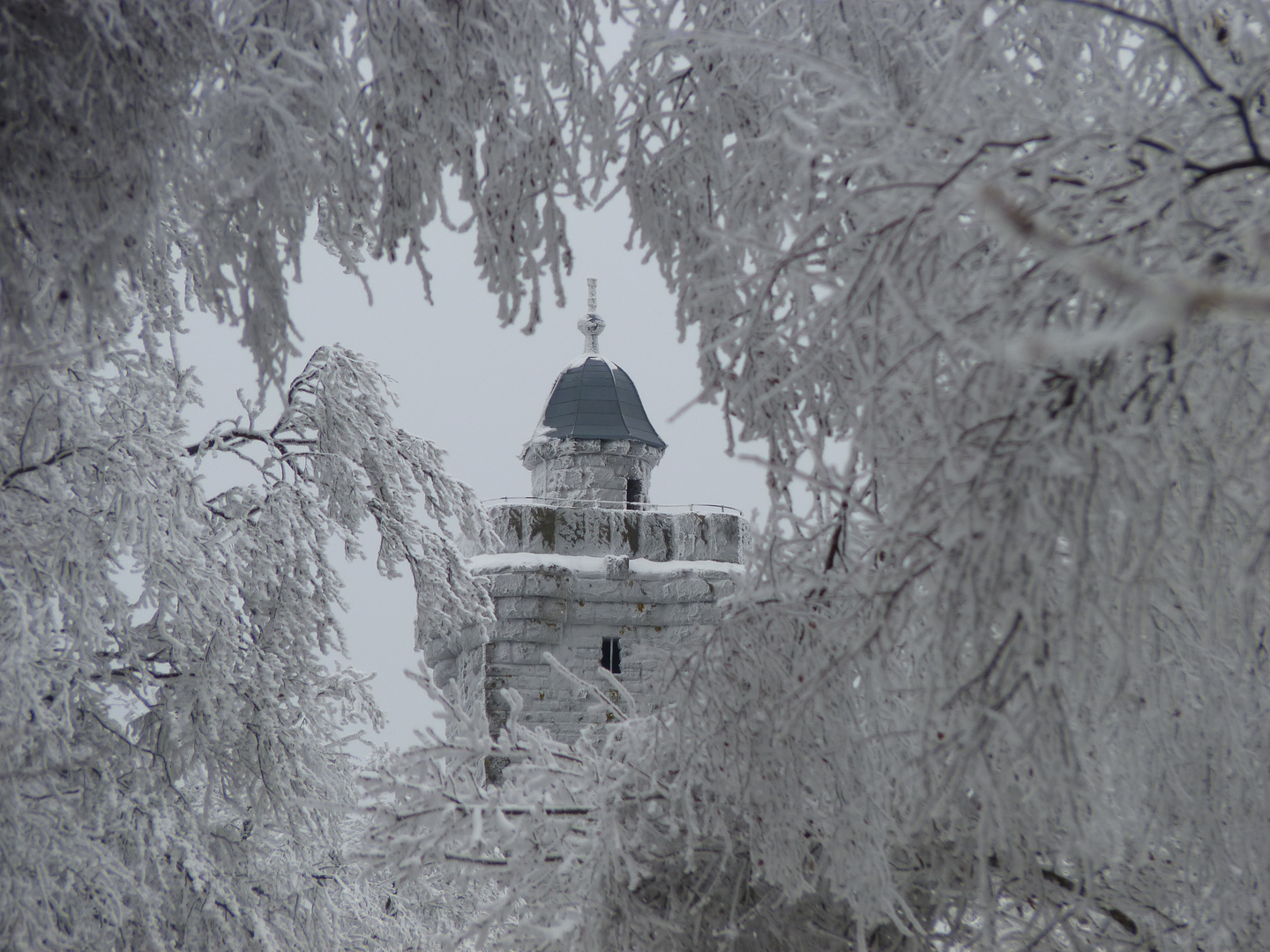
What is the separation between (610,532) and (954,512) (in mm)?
10510

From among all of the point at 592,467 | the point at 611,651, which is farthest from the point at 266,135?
the point at 592,467

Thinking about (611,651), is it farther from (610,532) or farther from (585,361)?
(585,361)

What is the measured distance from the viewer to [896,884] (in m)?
2.84

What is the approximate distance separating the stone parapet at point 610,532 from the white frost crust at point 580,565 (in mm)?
132

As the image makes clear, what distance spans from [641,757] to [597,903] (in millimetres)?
447

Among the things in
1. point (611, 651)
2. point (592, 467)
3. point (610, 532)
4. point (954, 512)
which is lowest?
point (611, 651)

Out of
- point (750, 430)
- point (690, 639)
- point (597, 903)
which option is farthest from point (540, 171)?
point (597, 903)

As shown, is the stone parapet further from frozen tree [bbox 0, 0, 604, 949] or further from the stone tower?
frozen tree [bbox 0, 0, 604, 949]

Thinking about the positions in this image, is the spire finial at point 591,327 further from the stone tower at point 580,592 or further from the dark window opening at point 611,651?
the dark window opening at point 611,651

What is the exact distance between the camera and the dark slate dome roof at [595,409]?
44.0ft

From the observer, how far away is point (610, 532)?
39.2 ft

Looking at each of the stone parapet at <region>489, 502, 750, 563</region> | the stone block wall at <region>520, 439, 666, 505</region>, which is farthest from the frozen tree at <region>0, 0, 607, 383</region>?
the stone block wall at <region>520, 439, 666, 505</region>

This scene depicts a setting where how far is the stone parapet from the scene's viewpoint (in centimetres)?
1177

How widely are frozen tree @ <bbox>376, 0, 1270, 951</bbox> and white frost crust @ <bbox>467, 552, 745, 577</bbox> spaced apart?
24.8 feet
